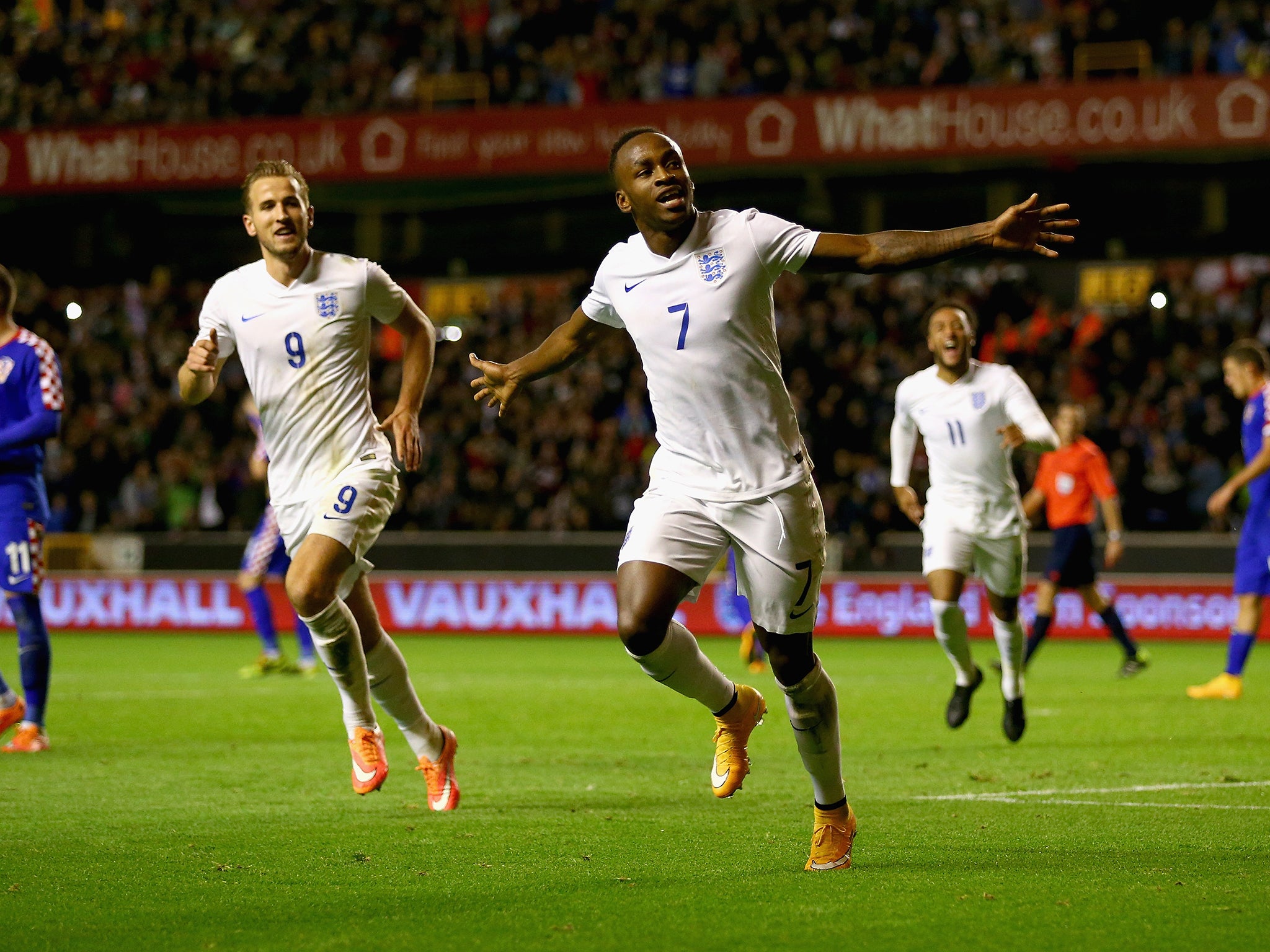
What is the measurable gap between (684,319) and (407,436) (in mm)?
1595

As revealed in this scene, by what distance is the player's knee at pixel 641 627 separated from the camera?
5566mm

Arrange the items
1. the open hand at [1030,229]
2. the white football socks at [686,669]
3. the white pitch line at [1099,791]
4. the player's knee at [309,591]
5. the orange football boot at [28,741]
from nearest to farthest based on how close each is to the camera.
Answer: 1. the open hand at [1030,229]
2. the white football socks at [686,669]
3. the player's knee at [309,591]
4. the white pitch line at [1099,791]
5. the orange football boot at [28,741]

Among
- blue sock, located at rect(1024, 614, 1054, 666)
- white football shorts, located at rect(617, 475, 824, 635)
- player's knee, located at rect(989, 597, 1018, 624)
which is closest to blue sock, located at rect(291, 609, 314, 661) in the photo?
blue sock, located at rect(1024, 614, 1054, 666)

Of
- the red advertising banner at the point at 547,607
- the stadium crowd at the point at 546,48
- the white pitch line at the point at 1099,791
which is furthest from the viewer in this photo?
the stadium crowd at the point at 546,48

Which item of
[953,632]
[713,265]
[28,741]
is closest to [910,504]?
[953,632]

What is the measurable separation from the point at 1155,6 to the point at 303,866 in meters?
24.5

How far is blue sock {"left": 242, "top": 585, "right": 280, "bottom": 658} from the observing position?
14.6 m

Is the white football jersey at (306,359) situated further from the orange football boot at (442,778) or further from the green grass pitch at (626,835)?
the green grass pitch at (626,835)

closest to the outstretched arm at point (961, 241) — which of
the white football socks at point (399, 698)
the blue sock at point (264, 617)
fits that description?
the white football socks at point (399, 698)

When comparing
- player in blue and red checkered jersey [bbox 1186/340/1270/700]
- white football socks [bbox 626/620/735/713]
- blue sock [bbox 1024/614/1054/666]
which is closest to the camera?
white football socks [bbox 626/620/735/713]

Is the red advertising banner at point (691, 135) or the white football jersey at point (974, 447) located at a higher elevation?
the red advertising banner at point (691, 135)

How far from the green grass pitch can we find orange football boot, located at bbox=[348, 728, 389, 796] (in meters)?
0.17

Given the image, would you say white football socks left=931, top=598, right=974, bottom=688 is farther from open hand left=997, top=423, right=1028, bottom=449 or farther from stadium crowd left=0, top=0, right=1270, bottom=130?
stadium crowd left=0, top=0, right=1270, bottom=130

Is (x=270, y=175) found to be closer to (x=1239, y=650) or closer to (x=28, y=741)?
(x=28, y=741)
